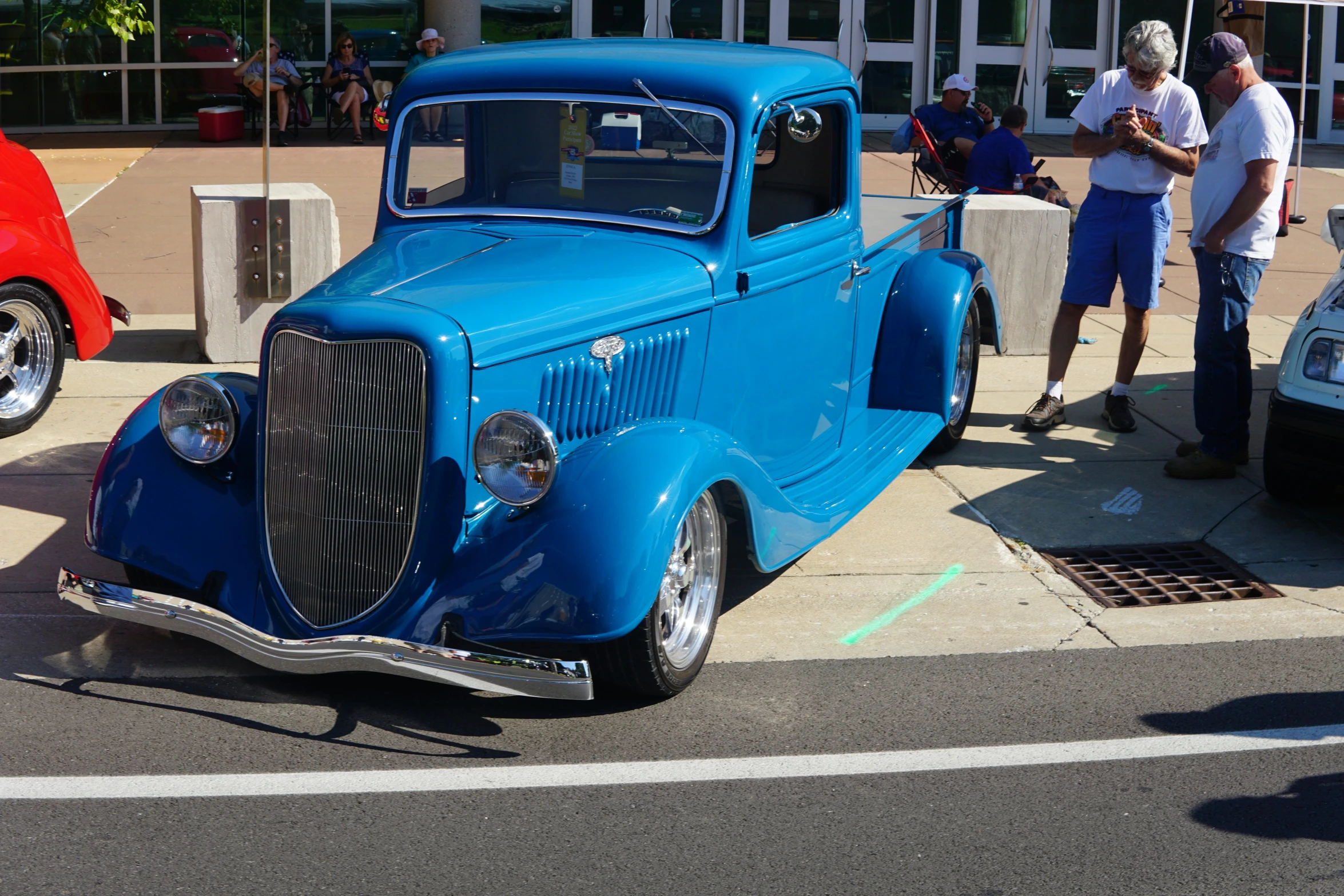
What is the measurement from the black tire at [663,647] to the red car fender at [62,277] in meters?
4.05

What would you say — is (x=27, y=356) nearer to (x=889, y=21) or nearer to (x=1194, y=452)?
(x=1194, y=452)

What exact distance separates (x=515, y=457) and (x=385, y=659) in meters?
0.66

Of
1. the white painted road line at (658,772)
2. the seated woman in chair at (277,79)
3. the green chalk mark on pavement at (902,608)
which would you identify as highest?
the seated woman in chair at (277,79)

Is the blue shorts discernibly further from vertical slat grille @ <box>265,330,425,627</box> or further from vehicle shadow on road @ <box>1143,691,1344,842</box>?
vertical slat grille @ <box>265,330,425,627</box>

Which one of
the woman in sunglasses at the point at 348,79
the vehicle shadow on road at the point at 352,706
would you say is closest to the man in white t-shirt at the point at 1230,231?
the vehicle shadow on road at the point at 352,706

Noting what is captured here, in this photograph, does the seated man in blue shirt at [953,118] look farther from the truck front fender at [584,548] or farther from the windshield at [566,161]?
the truck front fender at [584,548]

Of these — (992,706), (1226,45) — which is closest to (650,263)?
(992,706)

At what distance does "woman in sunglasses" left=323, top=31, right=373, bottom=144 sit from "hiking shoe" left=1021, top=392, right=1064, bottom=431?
12436 mm

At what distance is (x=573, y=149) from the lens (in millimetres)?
4875

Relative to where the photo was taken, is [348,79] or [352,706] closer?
[352,706]

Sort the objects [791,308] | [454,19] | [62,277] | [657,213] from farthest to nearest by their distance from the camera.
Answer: [454,19], [62,277], [791,308], [657,213]

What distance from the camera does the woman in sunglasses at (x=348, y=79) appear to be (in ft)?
57.1

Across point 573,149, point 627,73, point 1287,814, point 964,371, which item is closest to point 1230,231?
point 964,371

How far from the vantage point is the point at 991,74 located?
1998cm
